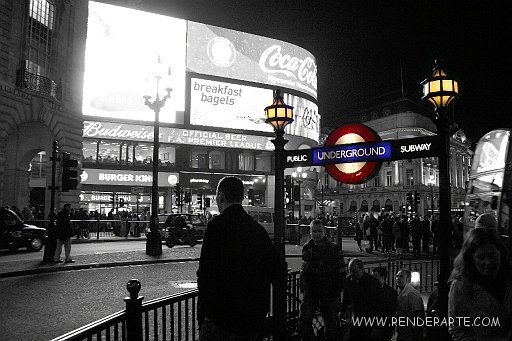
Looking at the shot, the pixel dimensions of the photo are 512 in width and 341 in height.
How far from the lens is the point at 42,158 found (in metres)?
37.1

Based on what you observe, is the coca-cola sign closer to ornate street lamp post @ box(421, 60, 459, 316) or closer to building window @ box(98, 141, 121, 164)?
building window @ box(98, 141, 121, 164)

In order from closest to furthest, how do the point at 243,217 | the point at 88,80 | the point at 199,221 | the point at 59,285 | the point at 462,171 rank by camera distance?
the point at 243,217 → the point at 59,285 → the point at 199,221 → the point at 88,80 → the point at 462,171

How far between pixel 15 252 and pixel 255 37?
33.2m

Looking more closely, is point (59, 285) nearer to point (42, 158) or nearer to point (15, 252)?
point (15, 252)

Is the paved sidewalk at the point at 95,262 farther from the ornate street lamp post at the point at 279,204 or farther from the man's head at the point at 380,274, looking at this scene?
the man's head at the point at 380,274

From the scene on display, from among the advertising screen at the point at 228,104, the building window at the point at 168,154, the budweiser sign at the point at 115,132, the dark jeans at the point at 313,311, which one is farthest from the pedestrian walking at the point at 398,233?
the building window at the point at 168,154

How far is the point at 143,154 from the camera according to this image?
137ft

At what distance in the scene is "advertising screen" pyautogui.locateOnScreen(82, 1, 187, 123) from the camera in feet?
115

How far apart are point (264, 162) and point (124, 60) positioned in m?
18.1

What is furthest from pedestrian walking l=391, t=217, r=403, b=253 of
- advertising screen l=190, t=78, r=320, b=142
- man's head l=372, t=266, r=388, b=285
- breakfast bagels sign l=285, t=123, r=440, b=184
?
advertising screen l=190, t=78, r=320, b=142

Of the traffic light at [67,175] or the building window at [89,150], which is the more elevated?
the building window at [89,150]

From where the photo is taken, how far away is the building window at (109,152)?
129 feet

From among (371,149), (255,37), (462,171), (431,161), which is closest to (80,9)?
(255,37)

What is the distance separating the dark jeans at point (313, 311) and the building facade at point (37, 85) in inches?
776
